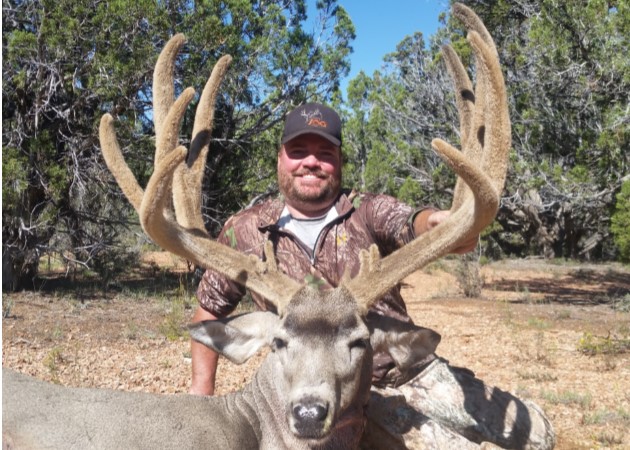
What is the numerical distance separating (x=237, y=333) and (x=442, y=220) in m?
1.29

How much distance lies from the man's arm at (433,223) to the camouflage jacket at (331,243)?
0.21 feet

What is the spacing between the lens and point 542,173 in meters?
12.1

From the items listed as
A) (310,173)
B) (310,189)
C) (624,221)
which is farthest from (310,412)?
(624,221)

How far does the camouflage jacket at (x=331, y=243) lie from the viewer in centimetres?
407

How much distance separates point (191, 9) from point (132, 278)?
20.4 ft

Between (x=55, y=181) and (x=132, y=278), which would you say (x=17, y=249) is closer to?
(x=55, y=181)

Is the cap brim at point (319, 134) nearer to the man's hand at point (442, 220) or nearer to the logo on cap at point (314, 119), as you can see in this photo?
the logo on cap at point (314, 119)

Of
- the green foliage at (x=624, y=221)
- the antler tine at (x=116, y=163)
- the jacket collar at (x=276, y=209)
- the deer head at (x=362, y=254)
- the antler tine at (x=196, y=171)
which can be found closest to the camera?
the deer head at (x=362, y=254)

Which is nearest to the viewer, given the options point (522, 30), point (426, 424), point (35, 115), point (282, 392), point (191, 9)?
point (282, 392)

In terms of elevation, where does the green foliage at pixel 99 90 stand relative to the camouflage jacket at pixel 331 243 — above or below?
above

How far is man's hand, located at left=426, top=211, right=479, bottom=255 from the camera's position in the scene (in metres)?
3.55

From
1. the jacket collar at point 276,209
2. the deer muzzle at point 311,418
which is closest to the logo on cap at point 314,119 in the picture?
the jacket collar at point 276,209

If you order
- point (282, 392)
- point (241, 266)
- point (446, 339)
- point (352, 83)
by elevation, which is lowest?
point (446, 339)

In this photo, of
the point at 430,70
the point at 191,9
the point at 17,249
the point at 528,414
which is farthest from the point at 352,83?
the point at 528,414
